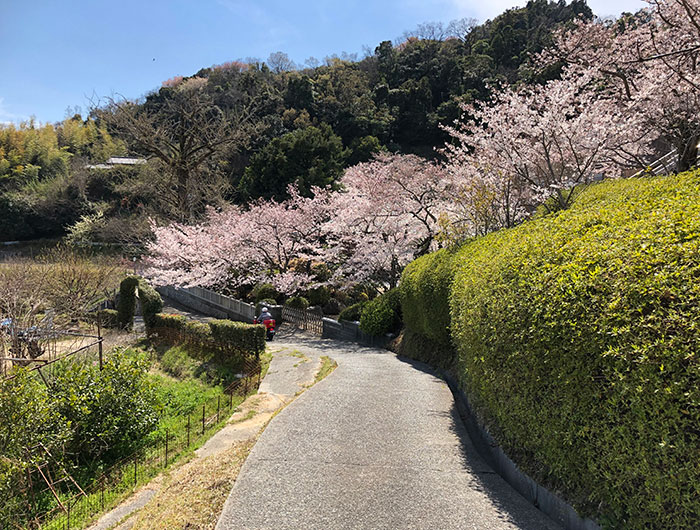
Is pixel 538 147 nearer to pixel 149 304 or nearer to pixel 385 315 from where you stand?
pixel 385 315

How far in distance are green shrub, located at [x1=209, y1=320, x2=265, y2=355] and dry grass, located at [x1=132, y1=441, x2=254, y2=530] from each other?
263 inches

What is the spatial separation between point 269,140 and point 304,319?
27393mm

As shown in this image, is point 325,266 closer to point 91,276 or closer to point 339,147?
point 91,276

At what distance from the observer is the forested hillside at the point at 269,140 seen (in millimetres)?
30016

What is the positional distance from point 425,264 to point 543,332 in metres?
8.18

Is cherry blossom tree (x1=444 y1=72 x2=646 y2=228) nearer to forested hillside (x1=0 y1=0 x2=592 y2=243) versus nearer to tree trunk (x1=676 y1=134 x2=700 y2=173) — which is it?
tree trunk (x1=676 y1=134 x2=700 y2=173)

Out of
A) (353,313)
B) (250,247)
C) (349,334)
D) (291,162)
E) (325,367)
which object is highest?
(291,162)

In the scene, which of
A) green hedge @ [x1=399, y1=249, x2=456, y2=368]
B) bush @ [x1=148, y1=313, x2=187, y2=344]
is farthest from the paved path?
bush @ [x1=148, y1=313, x2=187, y2=344]

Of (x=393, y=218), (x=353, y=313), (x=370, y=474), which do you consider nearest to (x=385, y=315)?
(x=353, y=313)

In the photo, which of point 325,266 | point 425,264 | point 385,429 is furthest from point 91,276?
point 385,429

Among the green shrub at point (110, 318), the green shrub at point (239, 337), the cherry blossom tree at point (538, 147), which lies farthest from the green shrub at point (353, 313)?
the green shrub at point (110, 318)

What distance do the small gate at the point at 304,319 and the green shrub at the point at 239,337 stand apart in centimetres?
488

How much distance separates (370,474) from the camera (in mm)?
Answer: 4605

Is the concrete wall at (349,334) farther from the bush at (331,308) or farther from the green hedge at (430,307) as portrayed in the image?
the bush at (331,308)
